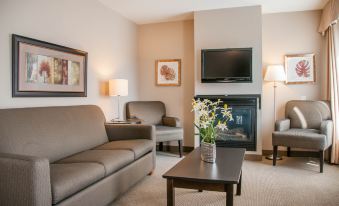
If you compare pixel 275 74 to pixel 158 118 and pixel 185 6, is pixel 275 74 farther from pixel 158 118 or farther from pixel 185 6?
pixel 158 118

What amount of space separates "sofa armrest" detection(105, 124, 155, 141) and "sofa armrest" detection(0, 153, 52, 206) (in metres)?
1.81

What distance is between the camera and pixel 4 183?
6.21ft

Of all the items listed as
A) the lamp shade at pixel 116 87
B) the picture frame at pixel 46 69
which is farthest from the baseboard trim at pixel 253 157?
A: the picture frame at pixel 46 69

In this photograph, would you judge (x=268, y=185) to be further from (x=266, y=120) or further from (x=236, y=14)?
(x=236, y=14)

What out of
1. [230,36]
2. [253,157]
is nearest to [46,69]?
[230,36]

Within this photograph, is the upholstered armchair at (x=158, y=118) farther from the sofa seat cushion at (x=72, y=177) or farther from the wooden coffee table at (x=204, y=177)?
the sofa seat cushion at (x=72, y=177)

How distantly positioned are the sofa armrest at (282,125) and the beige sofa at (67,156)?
1.94m

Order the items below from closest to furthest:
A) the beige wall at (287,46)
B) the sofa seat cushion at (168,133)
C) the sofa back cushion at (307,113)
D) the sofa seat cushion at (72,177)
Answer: the sofa seat cushion at (72,177) < the sofa back cushion at (307,113) < the sofa seat cushion at (168,133) < the beige wall at (287,46)

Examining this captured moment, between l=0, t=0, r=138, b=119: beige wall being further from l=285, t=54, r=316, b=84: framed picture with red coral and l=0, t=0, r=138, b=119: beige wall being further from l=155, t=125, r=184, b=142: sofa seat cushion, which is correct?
l=285, t=54, r=316, b=84: framed picture with red coral

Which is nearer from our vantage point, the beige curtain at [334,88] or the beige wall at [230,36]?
the beige curtain at [334,88]

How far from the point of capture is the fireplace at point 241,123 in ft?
14.7

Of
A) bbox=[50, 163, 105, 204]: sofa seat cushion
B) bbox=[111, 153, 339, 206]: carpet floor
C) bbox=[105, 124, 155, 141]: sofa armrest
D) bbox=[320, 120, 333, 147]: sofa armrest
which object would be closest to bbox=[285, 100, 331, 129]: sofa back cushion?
A: bbox=[320, 120, 333, 147]: sofa armrest

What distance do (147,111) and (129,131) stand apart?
55.7 inches

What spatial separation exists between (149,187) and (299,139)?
2.23 m
